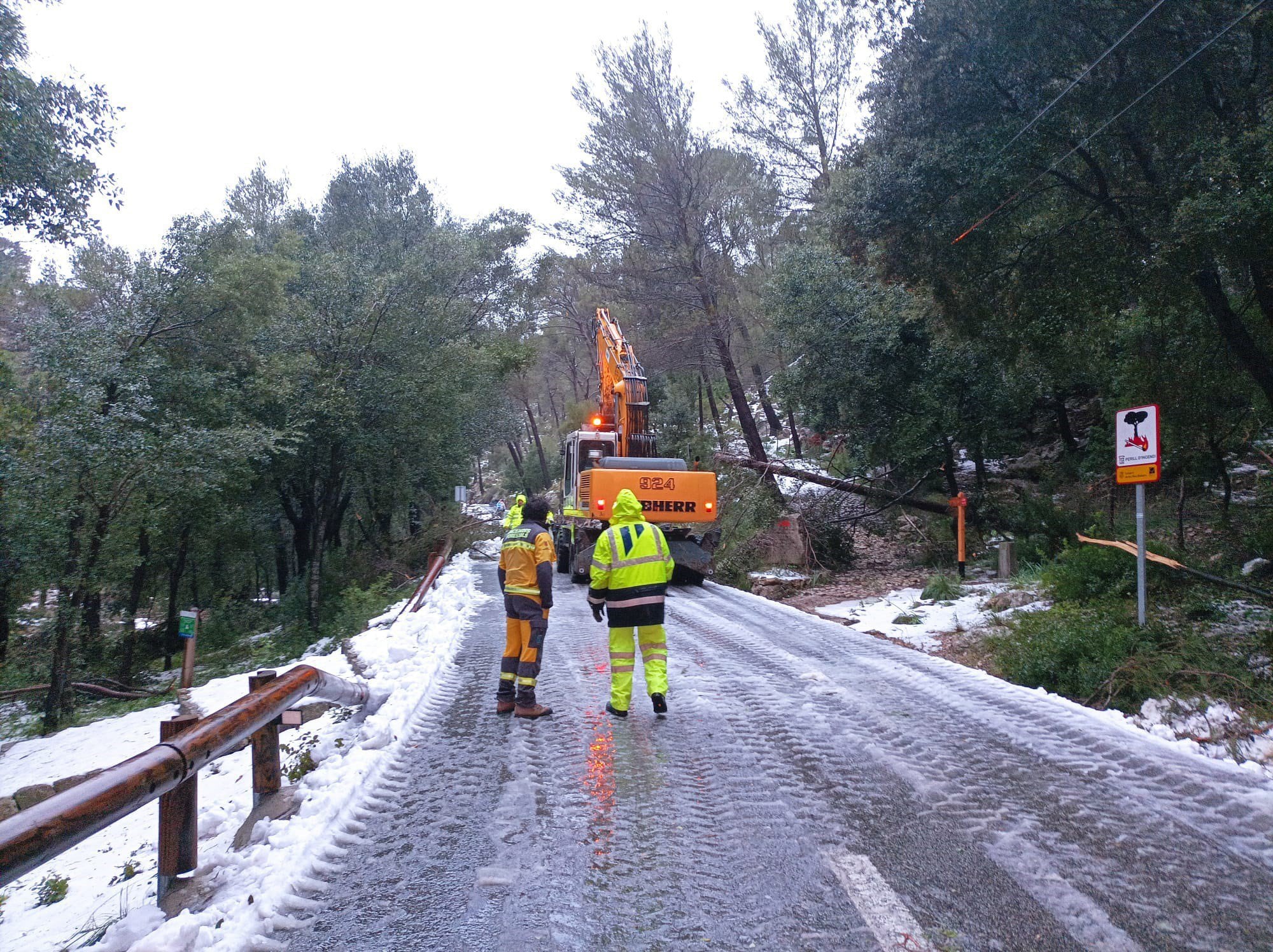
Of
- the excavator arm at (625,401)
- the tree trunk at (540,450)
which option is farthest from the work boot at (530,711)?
the tree trunk at (540,450)

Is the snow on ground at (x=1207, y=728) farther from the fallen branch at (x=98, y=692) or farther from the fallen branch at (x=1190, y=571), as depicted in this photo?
the fallen branch at (x=98, y=692)

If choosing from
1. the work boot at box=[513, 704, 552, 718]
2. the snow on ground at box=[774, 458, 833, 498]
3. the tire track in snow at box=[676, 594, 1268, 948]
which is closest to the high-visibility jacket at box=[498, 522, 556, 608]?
the work boot at box=[513, 704, 552, 718]

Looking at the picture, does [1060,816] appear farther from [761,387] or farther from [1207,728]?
[761,387]

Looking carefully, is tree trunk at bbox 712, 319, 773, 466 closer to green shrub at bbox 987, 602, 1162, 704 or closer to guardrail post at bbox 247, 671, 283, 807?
green shrub at bbox 987, 602, 1162, 704

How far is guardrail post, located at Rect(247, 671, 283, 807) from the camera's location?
453 cm

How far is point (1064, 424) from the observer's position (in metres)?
20.2

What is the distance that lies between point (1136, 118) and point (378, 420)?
1729cm

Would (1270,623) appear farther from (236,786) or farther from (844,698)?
(236,786)

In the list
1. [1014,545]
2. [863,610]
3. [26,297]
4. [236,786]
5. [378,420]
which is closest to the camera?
[236,786]

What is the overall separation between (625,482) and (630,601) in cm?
781

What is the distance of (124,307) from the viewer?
1700 centimetres

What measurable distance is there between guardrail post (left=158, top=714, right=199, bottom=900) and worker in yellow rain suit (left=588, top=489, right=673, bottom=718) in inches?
119

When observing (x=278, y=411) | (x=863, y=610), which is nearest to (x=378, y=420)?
(x=278, y=411)

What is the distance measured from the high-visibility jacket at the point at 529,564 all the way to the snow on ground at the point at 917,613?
16.7 feet
